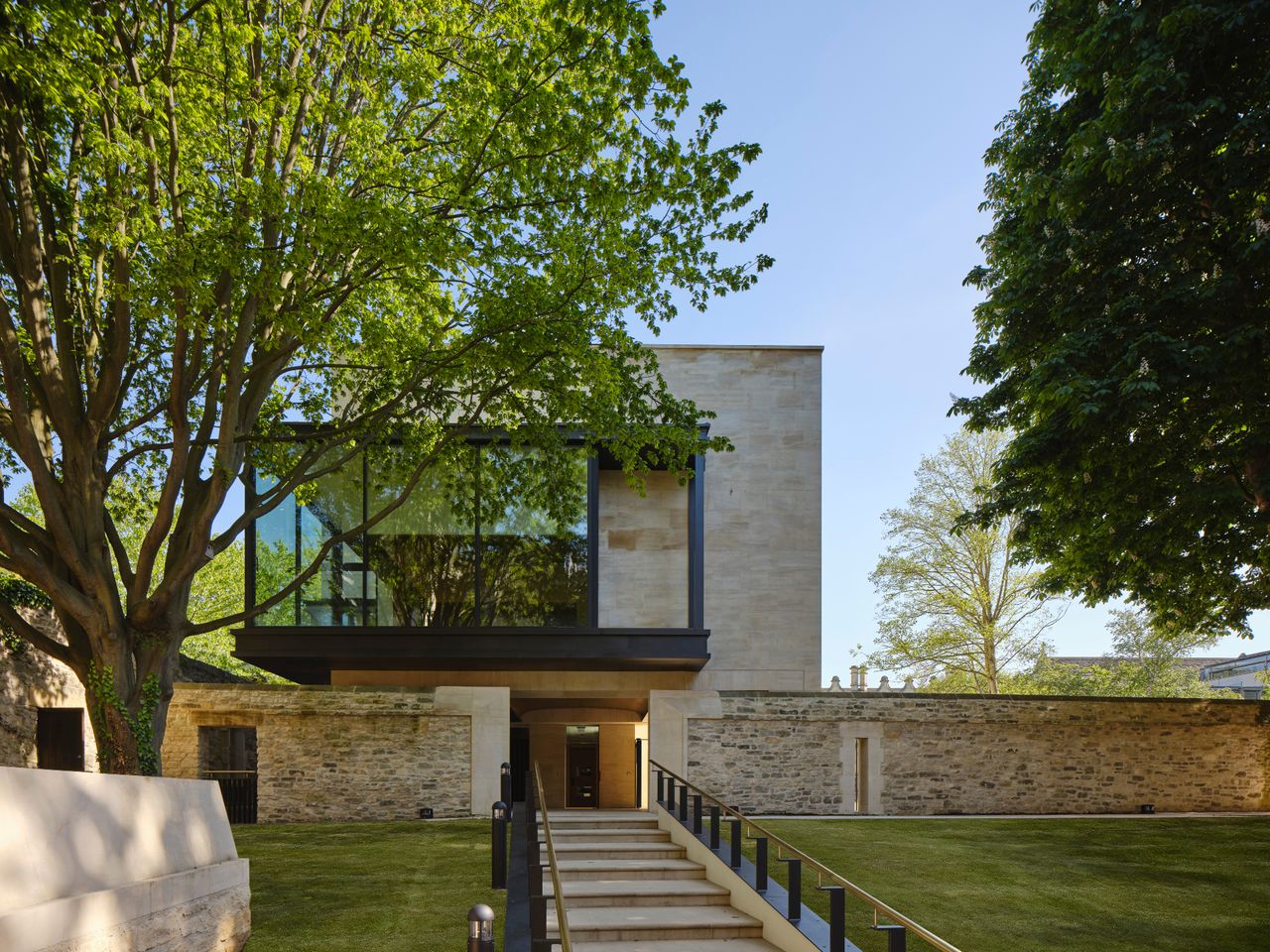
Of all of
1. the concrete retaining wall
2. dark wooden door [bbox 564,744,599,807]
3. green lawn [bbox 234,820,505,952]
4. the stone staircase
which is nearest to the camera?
the concrete retaining wall

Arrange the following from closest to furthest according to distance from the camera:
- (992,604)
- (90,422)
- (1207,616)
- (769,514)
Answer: (90,422), (1207,616), (769,514), (992,604)

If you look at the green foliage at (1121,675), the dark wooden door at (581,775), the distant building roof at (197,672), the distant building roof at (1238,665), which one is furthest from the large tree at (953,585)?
the distant building roof at (1238,665)

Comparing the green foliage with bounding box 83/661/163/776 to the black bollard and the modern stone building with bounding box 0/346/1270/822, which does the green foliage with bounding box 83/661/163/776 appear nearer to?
the black bollard

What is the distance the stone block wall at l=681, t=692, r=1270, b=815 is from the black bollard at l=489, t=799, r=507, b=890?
6177 millimetres

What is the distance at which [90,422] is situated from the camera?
402 inches

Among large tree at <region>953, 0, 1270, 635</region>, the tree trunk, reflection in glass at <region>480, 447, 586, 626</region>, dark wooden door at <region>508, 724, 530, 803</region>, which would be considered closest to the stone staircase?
reflection in glass at <region>480, 447, 586, 626</region>

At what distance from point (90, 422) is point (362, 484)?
7.50 meters

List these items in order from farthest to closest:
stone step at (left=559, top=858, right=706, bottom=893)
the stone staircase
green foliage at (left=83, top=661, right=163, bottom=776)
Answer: stone step at (left=559, top=858, right=706, bottom=893), green foliage at (left=83, top=661, right=163, bottom=776), the stone staircase

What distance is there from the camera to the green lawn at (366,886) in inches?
365

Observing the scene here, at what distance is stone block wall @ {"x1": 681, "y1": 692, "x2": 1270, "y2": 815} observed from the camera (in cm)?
1730

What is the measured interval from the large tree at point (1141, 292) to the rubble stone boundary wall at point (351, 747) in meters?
10.4

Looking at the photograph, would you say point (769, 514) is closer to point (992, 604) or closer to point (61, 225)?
point (992, 604)

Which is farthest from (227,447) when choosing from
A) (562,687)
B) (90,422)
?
(562,687)

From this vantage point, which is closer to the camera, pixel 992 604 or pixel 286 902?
pixel 286 902
